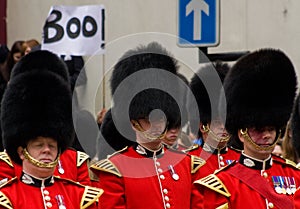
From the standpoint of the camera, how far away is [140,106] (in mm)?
7066

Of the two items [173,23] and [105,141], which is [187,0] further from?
[173,23]

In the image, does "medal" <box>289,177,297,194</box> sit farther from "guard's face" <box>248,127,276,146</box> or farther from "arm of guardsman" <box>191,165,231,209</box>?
"arm of guardsman" <box>191,165,231,209</box>

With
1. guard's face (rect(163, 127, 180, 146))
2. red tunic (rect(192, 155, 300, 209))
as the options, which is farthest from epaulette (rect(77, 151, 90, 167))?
red tunic (rect(192, 155, 300, 209))

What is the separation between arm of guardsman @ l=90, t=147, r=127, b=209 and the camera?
266 inches

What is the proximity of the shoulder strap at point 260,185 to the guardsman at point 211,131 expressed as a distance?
3.93 ft

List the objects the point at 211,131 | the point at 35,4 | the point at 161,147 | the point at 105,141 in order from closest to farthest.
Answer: the point at 161,147, the point at 211,131, the point at 105,141, the point at 35,4

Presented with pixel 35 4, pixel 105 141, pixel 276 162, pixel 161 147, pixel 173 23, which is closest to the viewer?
pixel 276 162

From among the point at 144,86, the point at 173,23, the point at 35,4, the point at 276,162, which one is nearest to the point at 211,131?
the point at 144,86

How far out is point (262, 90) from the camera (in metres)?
6.62

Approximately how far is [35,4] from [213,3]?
540 centimetres

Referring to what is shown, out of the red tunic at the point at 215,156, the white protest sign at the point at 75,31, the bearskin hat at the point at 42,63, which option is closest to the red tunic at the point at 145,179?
the red tunic at the point at 215,156

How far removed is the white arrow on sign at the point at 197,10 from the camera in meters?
8.92

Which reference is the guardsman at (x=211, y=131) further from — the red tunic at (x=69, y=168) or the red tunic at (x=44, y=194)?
the red tunic at (x=44, y=194)

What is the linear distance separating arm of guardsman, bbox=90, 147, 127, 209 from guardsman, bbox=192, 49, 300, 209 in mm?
438
